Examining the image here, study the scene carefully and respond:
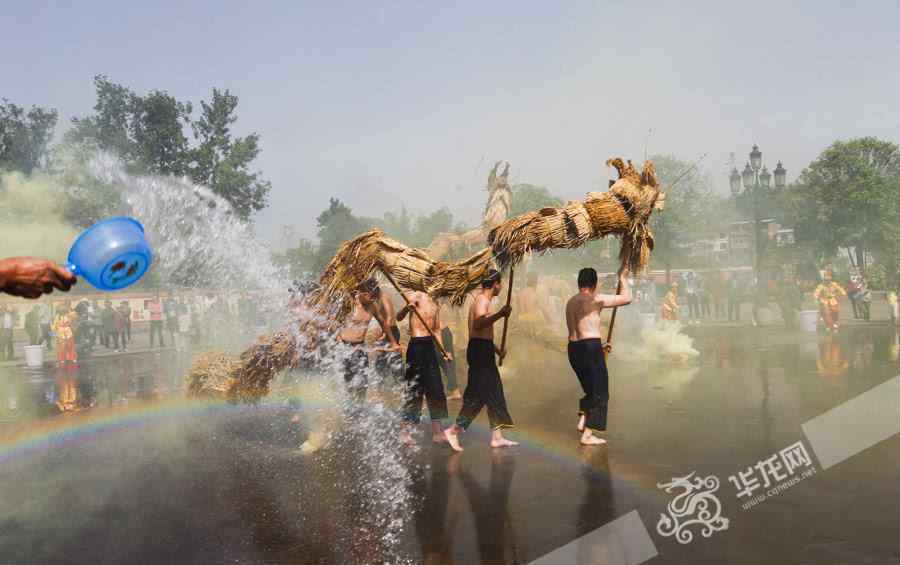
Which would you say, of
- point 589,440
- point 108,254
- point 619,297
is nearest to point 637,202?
point 619,297

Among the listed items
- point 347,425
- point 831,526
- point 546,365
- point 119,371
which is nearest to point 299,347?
point 347,425

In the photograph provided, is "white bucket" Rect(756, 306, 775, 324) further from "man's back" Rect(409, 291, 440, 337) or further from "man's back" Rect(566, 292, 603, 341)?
"man's back" Rect(409, 291, 440, 337)

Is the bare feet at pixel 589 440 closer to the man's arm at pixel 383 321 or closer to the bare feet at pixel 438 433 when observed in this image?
the bare feet at pixel 438 433

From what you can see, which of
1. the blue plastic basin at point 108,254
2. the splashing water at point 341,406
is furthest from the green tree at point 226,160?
the blue plastic basin at point 108,254

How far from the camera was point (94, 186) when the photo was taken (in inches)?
703

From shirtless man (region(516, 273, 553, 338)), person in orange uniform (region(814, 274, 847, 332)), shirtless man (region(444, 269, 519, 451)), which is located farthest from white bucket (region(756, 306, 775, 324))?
shirtless man (region(444, 269, 519, 451))

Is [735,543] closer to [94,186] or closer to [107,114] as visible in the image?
[94,186]

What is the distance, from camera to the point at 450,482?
623 centimetres

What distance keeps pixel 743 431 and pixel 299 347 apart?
505cm

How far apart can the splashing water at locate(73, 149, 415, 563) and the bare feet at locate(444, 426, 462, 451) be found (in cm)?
45

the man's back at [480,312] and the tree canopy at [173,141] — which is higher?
the tree canopy at [173,141]

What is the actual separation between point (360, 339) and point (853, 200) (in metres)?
34.0

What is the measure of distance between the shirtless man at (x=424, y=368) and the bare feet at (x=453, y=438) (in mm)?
247

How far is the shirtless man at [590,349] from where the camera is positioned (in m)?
7.18
